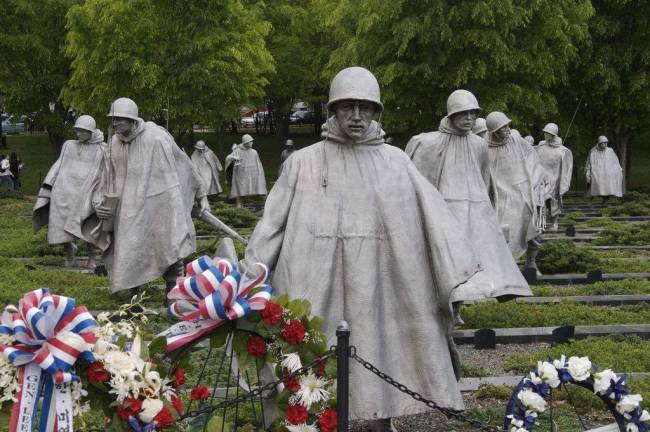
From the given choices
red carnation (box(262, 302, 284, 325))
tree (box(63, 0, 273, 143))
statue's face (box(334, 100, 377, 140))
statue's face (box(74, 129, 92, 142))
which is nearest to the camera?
red carnation (box(262, 302, 284, 325))

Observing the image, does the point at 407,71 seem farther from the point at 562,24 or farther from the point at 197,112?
the point at 197,112

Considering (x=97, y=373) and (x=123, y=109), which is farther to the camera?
(x=123, y=109)

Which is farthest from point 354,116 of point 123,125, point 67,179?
point 67,179

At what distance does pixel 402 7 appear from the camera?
3084 cm

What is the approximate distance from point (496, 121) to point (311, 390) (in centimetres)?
974

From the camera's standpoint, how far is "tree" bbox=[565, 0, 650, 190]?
34.6 metres

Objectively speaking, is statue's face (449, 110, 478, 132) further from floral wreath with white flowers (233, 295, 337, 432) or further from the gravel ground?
floral wreath with white flowers (233, 295, 337, 432)

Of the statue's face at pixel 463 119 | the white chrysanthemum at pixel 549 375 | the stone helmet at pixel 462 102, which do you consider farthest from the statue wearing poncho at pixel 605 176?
the white chrysanthemum at pixel 549 375

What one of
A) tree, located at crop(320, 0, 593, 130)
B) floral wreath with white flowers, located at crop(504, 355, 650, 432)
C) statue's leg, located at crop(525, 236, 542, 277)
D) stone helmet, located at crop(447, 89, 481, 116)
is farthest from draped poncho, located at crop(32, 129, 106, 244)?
tree, located at crop(320, 0, 593, 130)

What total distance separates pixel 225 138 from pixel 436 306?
49.2m

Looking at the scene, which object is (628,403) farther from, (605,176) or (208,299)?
(605,176)

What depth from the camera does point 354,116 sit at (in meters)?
6.96

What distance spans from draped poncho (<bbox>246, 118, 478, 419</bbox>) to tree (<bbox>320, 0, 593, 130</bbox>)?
23.2 meters

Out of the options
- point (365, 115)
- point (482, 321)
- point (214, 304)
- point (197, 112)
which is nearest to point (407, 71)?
point (197, 112)
